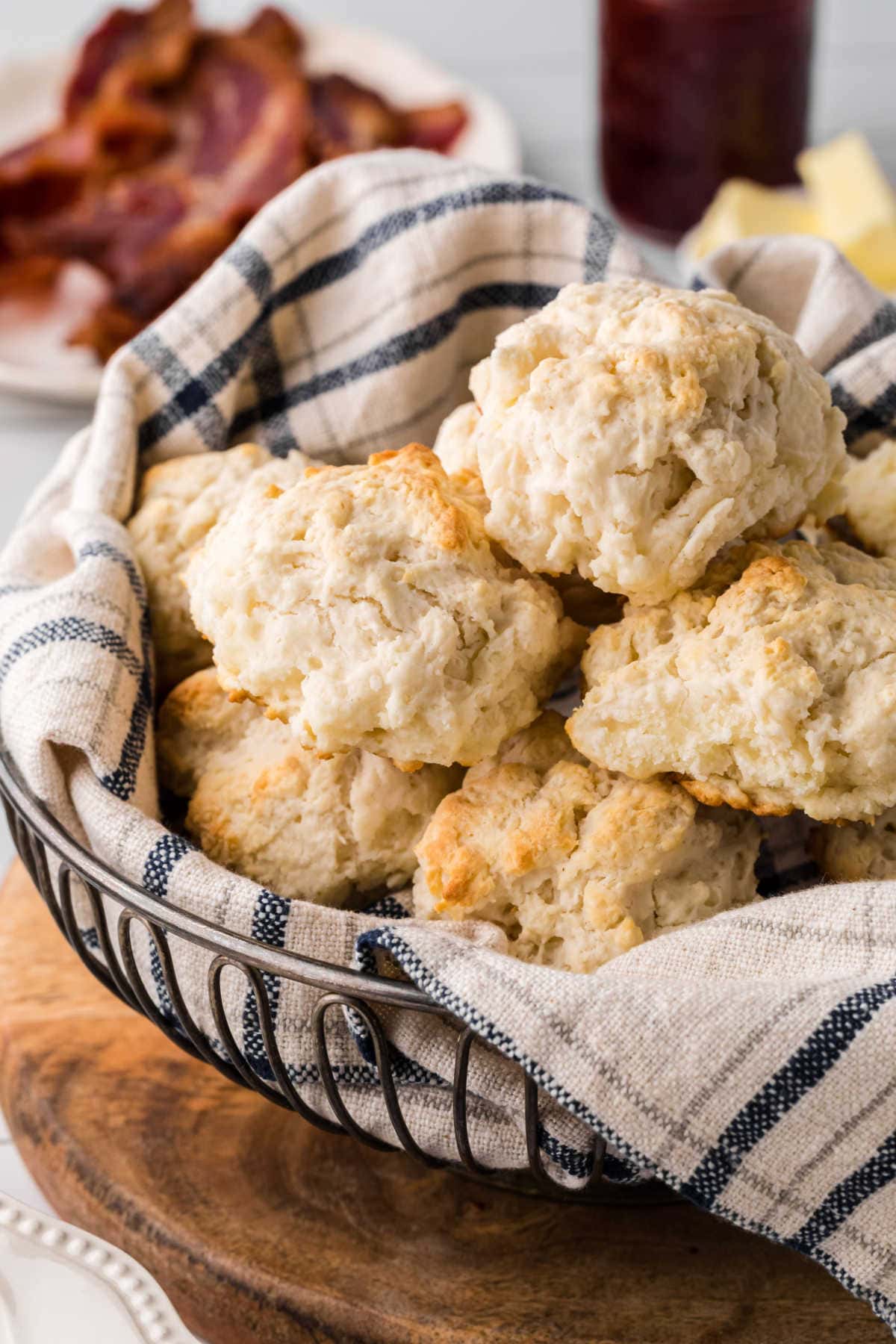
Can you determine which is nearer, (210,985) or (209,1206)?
(210,985)

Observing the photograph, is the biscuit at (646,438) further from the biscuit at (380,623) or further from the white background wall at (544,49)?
the white background wall at (544,49)

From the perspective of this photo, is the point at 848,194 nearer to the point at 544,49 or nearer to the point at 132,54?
the point at 132,54

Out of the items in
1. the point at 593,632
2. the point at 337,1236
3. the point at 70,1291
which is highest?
the point at 593,632

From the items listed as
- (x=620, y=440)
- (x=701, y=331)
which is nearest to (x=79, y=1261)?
(x=620, y=440)

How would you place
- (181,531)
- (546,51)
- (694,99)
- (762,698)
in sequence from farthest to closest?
(546,51)
(694,99)
(181,531)
(762,698)

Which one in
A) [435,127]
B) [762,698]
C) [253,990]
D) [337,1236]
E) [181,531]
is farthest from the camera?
[435,127]

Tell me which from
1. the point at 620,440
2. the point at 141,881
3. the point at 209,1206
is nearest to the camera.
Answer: the point at 620,440

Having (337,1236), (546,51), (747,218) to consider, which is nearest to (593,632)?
(337,1236)

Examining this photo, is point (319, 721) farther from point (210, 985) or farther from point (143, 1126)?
point (143, 1126)
